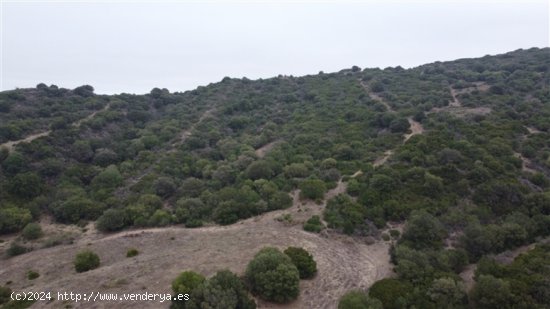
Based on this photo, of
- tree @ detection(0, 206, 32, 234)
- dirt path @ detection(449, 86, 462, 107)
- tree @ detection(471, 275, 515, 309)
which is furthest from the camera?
dirt path @ detection(449, 86, 462, 107)

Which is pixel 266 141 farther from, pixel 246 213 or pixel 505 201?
pixel 505 201

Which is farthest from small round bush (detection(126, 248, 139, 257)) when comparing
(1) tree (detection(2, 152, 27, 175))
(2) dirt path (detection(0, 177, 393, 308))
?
(1) tree (detection(2, 152, 27, 175))

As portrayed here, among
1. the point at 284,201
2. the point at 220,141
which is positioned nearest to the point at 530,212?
the point at 284,201

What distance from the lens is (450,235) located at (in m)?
25.0

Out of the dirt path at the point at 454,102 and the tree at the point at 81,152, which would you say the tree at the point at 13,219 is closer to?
the tree at the point at 81,152

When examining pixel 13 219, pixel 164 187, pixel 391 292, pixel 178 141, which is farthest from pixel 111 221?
pixel 178 141

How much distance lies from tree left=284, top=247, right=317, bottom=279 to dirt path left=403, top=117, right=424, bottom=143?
27.1m

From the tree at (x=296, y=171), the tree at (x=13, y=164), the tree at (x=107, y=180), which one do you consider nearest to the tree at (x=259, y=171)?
the tree at (x=296, y=171)

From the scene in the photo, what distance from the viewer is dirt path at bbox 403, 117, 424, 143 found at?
43.9m

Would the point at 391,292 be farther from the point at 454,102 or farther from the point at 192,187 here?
the point at 454,102

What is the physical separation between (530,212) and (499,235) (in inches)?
209

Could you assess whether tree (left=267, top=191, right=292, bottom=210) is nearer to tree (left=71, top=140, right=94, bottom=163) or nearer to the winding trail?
the winding trail

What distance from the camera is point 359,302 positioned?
54.8 ft

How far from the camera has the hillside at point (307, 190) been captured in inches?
823
